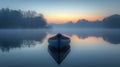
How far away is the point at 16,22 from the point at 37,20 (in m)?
17.4

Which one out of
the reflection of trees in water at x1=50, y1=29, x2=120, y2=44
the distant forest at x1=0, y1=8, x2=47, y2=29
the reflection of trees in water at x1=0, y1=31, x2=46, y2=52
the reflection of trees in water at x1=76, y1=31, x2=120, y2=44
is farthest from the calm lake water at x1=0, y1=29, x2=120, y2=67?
the distant forest at x1=0, y1=8, x2=47, y2=29

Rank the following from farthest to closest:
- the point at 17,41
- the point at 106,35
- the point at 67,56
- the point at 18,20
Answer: the point at 18,20 → the point at 106,35 → the point at 17,41 → the point at 67,56

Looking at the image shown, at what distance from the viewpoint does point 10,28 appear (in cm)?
14162

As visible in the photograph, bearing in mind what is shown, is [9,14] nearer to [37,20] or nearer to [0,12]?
[0,12]

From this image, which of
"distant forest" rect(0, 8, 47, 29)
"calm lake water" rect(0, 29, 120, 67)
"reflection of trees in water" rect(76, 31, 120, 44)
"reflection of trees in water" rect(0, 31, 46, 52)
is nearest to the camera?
"calm lake water" rect(0, 29, 120, 67)

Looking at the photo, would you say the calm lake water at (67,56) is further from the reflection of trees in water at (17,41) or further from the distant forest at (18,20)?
the distant forest at (18,20)

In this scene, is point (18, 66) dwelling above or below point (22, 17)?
below

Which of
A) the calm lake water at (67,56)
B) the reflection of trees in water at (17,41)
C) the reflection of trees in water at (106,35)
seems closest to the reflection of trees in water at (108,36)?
the reflection of trees in water at (106,35)

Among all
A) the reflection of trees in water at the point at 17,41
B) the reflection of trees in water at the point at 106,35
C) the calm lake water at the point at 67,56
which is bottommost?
the calm lake water at the point at 67,56

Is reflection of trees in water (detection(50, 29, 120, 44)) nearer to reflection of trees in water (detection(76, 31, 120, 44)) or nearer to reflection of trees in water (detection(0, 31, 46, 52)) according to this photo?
reflection of trees in water (detection(76, 31, 120, 44))

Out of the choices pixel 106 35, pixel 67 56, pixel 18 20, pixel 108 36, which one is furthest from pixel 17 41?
pixel 18 20

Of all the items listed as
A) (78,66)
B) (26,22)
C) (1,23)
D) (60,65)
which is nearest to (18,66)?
(60,65)

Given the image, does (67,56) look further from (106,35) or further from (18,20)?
(18,20)

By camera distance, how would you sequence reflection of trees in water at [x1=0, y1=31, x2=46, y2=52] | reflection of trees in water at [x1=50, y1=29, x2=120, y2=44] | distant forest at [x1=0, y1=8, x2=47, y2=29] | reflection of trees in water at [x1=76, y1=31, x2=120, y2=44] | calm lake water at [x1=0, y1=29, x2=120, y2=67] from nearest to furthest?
calm lake water at [x1=0, y1=29, x2=120, y2=67], reflection of trees in water at [x1=0, y1=31, x2=46, y2=52], reflection of trees in water at [x1=76, y1=31, x2=120, y2=44], reflection of trees in water at [x1=50, y1=29, x2=120, y2=44], distant forest at [x1=0, y1=8, x2=47, y2=29]
